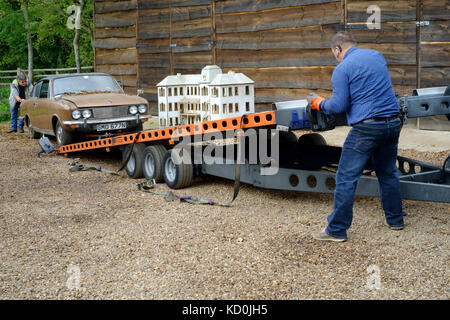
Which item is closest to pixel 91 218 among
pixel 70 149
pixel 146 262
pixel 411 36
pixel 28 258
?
pixel 28 258

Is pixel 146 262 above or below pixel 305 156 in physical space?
below

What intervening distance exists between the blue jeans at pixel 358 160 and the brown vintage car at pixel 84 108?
6158 mm

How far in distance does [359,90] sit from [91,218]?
349 centimetres

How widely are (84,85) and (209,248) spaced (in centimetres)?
750

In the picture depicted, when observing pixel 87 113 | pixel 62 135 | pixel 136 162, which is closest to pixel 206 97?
pixel 136 162

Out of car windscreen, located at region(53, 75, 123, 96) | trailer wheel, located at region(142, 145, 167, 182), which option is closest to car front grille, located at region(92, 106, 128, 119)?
car windscreen, located at region(53, 75, 123, 96)

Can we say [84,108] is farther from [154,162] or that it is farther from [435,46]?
[435,46]

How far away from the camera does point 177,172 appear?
769 cm

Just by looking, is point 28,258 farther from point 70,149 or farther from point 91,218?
point 70,149

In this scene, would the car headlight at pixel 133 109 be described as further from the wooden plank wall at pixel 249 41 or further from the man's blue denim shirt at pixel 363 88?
the man's blue denim shirt at pixel 363 88

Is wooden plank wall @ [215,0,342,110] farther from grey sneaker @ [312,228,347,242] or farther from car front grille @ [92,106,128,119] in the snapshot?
grey sneaker @ [312,228,347,242]

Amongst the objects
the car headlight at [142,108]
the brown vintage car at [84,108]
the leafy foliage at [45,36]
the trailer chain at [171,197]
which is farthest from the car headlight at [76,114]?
the leafy foliage at [45,36]

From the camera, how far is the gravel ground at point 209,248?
4.23 m

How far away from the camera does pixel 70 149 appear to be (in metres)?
10.5
